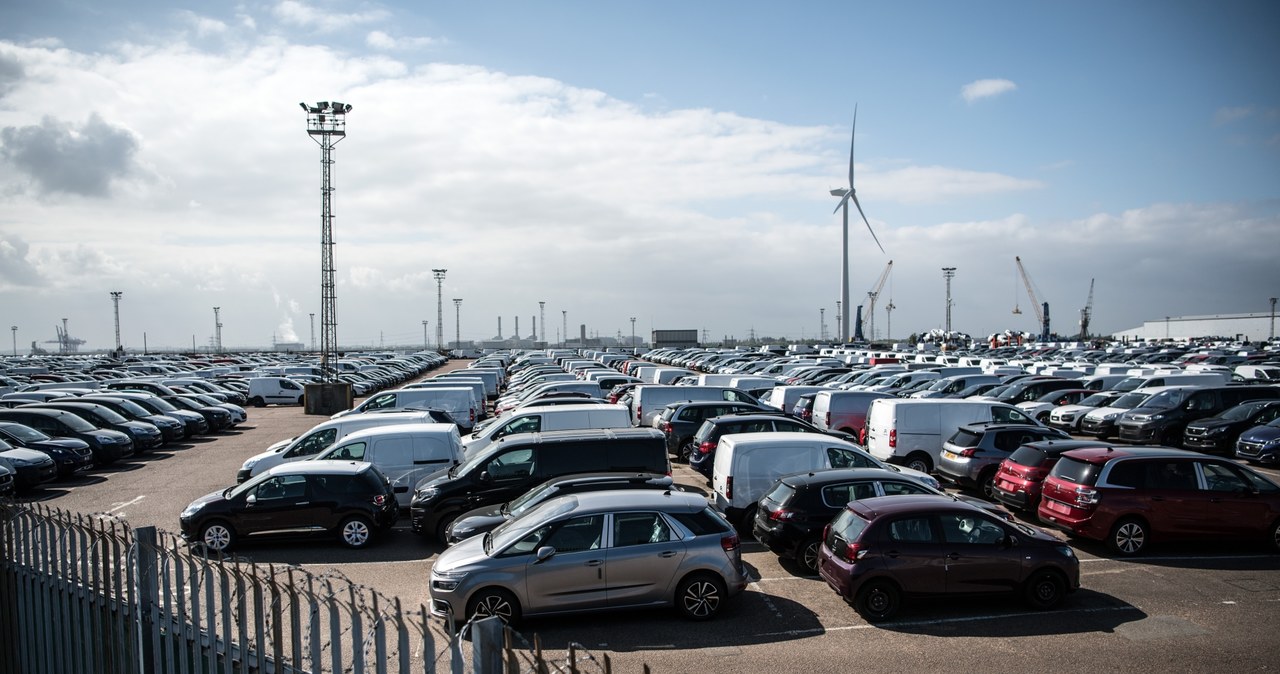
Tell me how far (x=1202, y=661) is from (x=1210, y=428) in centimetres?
1606

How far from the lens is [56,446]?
2003 centimetres

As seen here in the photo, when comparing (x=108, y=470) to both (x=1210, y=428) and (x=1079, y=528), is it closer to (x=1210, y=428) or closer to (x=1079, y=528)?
(x=1079, y=528)

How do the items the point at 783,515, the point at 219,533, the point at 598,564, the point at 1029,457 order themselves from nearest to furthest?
the point at 598,564, the point at 783,515, the point at 219,533, the point at 1029,457

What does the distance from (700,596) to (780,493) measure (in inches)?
115

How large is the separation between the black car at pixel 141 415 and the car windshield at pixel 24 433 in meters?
4.83

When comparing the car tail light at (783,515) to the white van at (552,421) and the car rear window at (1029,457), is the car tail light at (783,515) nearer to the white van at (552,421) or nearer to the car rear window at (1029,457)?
the car rear window at (1029,457)

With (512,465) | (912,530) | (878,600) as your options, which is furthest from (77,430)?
(912,530)

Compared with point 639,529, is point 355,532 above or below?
below

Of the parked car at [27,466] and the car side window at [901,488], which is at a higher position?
the car side window at [901,488]

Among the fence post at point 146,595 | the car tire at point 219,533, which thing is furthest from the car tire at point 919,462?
the fence post at point 146,595

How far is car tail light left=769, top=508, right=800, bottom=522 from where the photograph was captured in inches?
447

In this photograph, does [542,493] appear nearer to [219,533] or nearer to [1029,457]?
[219,533]

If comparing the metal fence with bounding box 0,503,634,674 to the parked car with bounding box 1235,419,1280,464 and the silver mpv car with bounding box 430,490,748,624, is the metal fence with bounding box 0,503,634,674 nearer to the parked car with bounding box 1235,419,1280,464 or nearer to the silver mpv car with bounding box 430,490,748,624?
the silver mpv car with bounding box 430,490,748,624

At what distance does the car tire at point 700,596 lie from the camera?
9344 mm
